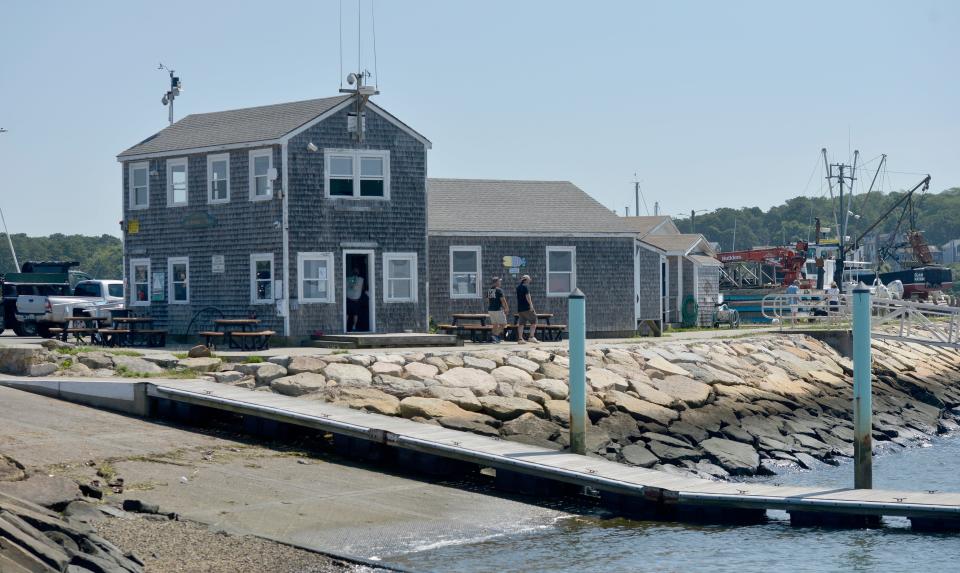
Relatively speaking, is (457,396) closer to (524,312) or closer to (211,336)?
(524,312)

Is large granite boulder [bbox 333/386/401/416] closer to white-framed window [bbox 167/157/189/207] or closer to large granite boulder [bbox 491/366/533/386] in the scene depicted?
large granite boulder [bbox 491/366/533/386]

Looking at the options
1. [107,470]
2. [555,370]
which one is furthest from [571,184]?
[107,470]

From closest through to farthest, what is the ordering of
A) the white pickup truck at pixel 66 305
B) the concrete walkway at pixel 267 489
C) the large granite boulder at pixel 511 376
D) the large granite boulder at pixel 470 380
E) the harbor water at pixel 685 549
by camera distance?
the harbor water at pixel 685 549 < the concrete walkway at pixel 267 489 < the large granite boulder at pixel 470 380 < the large granite boulder at pixel 511 376 < the white pickup truck at pixel 66 305

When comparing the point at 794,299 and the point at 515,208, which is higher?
the point at 515,208

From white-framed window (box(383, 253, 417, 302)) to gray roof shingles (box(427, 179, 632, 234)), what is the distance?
301 cm

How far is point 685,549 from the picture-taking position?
14023 millimetres

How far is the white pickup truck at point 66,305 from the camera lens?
3177cm

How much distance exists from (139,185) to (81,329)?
470cm

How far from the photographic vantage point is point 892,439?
26.4 metres

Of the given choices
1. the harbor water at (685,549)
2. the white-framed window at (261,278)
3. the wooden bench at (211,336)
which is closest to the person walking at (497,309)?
the white-framed window at (261,278)

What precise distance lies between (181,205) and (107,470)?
16125 millimetres

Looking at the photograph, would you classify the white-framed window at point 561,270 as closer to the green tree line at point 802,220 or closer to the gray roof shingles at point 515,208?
the gray roof shingles at point 515,208

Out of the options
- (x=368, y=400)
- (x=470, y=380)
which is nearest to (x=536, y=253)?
(x=470, y=380)

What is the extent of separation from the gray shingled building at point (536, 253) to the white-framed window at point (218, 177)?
19.3ft
